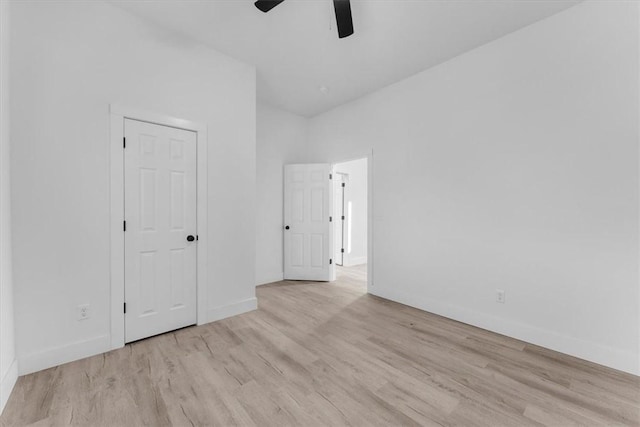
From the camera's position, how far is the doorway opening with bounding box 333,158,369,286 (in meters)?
6.00

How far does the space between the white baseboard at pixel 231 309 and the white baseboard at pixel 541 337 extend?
202 centimetres

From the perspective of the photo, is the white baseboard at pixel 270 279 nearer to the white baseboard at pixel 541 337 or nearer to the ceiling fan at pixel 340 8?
the white baseboard at pixel 541 337

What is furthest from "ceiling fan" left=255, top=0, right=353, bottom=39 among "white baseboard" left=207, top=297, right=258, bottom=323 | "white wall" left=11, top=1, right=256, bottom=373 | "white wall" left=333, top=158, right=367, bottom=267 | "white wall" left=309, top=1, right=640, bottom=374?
"white wall" left=333, top=158, right=367, bottom=267

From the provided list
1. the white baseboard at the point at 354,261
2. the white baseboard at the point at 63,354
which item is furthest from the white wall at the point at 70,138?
the white baseboard at the point at 354,261

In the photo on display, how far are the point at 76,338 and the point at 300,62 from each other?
3.49m

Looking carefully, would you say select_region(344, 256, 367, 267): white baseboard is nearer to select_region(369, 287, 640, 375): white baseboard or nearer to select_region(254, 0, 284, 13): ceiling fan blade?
select_region(369, 287, 640, 375): white baseboard

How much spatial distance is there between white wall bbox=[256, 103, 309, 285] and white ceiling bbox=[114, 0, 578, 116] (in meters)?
1.10

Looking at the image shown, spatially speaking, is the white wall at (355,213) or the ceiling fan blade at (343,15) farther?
the white wall at (355,213)

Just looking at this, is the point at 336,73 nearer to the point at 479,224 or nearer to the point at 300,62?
the point at 300,62

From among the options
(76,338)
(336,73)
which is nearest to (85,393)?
(76,338)

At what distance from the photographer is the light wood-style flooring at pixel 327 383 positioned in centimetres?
159

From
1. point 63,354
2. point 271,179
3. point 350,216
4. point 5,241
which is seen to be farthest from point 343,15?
point 350,216

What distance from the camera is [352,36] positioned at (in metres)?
2.71

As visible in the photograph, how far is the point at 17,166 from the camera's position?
1.95m
